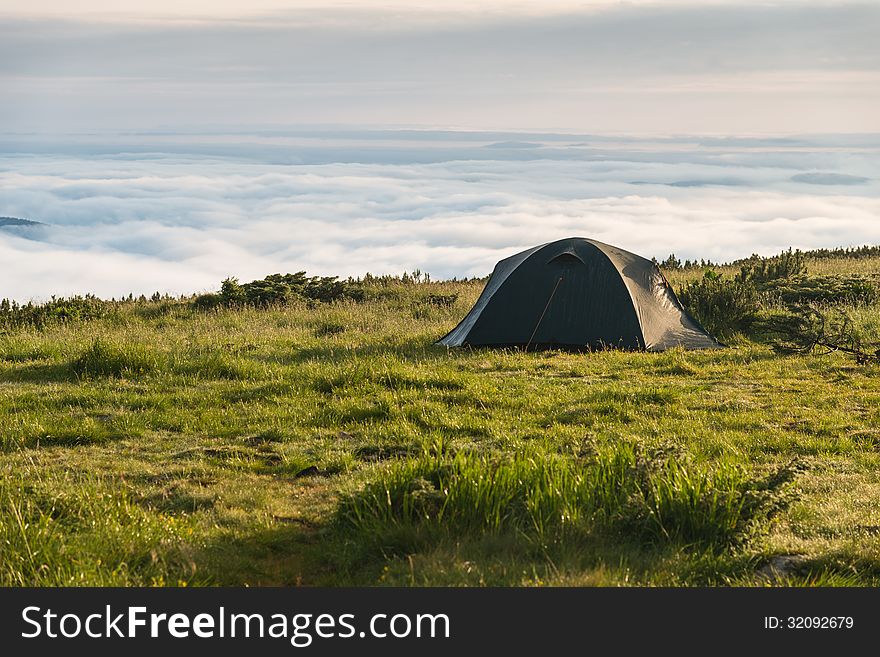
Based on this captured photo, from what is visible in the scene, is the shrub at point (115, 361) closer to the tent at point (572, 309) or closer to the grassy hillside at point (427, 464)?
the grassy hillside at point (427, 464)

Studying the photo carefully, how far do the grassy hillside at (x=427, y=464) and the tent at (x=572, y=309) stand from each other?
73 centimetres

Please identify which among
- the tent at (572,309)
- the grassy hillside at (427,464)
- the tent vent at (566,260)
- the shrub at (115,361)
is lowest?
the grassy hillside at (427,464)

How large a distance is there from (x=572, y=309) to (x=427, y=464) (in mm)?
10002

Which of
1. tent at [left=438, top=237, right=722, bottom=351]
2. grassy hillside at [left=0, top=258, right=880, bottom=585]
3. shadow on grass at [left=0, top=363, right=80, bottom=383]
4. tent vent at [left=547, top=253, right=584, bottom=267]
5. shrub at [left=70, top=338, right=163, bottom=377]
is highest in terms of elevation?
tent vent at [left=547, top=253, right=584, bottom=267]

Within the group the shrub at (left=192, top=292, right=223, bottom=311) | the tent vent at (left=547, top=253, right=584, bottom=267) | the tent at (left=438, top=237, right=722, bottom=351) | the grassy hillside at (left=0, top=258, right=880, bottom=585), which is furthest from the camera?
the shrub at (left=192, top=292, right=223, bottom=311)

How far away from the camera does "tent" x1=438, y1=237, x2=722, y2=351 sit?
618 inches

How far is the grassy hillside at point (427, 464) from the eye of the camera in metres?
5.43

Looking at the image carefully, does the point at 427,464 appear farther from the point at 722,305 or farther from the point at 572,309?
the point at 722,305

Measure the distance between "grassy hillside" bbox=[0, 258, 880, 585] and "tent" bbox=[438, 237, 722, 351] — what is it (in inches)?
28.8

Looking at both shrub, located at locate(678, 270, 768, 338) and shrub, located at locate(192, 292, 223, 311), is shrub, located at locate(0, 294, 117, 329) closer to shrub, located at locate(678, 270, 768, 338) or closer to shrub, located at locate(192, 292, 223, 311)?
shrub, located at locate(192, 292, 223, 311)

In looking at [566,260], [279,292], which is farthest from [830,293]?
[279,292]

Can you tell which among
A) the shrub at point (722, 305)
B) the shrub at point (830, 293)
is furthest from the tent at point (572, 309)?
the shrub at point (830, 293)

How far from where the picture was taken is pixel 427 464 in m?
6.20

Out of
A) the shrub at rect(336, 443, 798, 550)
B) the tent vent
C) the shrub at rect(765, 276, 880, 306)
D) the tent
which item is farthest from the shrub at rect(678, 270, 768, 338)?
the shrub at rect(336, 443, 798, 550)
